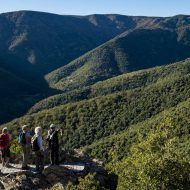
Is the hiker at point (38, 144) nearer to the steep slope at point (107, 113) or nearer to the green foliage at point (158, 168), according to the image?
the green foliage at point (158, 168)

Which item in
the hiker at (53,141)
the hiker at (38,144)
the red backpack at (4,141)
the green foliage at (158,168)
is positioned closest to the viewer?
the green foliage at (158,168)

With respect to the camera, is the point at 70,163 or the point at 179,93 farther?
the point at 179,93

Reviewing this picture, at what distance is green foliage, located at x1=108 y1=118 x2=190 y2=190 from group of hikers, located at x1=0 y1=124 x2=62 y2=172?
207 inches

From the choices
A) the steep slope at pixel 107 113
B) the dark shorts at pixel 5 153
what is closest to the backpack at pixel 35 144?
the dark shorts at pixel 5 153

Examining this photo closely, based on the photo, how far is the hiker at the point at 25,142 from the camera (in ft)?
101

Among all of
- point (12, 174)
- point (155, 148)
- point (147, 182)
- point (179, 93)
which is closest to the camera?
point (147, 182)

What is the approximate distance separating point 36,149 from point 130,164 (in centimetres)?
713

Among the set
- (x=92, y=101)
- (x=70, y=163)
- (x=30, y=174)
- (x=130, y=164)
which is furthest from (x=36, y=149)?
(x=92, y=101)

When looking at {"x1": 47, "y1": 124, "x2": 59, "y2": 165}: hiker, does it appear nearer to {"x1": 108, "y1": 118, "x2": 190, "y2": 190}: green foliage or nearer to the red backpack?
the red backpack

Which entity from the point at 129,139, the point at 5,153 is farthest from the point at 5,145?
the point at 129,139

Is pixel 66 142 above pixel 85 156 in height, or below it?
below

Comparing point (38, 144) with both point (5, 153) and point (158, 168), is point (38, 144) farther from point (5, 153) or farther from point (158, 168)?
point (158, 168)

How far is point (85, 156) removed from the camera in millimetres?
38031

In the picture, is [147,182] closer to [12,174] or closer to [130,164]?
[130,164]
